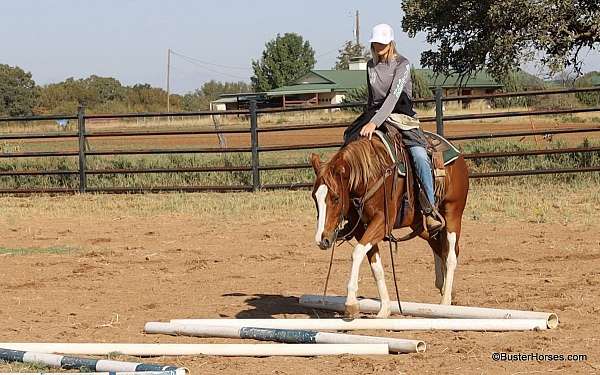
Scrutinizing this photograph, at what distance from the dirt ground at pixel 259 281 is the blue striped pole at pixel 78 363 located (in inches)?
5.1

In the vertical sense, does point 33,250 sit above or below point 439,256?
below

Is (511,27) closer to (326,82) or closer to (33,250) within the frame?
(33,250)

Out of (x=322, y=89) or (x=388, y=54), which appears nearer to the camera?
(x=388, y=54)

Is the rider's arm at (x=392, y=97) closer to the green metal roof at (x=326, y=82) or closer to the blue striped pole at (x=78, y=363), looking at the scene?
the blue striped pole at (x=78, y=363)

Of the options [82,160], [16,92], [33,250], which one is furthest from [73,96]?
[33,250]

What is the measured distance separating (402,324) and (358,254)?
1.88ft

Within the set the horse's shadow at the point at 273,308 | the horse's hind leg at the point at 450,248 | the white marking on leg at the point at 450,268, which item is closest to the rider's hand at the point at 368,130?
the horse's hind leg at the point at 450,248

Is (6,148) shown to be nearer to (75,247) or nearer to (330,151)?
(330,151)

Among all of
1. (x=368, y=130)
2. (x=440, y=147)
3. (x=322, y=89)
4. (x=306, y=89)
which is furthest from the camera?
(x=306, y=89)

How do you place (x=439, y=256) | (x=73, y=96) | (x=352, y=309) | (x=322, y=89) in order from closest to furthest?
(x=352, y=309) < (x=439, y=256) < (x=322, y=89) < (x=73, y=96)

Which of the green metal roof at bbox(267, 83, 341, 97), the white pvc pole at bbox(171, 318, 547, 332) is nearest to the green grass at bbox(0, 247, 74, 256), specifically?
the white pvc pole at bbox(171, 318, 547, 332)

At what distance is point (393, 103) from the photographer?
736cm

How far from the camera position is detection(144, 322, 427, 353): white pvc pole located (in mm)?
6172

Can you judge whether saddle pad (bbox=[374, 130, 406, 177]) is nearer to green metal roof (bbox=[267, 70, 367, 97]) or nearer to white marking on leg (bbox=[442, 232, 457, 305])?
white marking on leg (bbox=[442, 232, 457, 305])
